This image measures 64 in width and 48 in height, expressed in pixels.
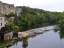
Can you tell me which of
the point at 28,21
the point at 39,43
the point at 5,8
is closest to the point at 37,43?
the point at 39,43

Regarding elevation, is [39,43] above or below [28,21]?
above

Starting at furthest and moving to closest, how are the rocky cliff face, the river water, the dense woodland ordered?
the rocky cliff face, the dense woodland, the river water

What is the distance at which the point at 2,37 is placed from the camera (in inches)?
2008

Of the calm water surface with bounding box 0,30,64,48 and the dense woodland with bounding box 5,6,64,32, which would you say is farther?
the dense woodland with bounding box 5,6,64,32

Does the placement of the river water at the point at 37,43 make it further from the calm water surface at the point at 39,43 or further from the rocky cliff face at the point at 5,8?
the rocky cliff face at the point at 5,8

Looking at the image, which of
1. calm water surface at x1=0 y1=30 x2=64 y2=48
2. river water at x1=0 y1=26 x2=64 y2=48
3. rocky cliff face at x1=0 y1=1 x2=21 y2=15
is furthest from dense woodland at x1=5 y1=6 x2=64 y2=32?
calm water surface at x1=0 y1=30 x2=64 y2=48

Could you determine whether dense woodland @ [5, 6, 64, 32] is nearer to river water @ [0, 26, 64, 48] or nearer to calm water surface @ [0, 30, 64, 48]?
river water @ [0, 26, 64, 48]

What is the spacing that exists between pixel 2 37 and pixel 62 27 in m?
36.5

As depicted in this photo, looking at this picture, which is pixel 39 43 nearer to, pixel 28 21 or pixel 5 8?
pixel 28 21

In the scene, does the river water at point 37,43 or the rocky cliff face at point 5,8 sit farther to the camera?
the rocky cliff face at point 5,8

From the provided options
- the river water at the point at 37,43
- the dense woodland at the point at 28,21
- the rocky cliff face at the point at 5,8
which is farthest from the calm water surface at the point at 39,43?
the rocky cliff face at the point at 5,8

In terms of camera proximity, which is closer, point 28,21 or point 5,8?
point 28,21

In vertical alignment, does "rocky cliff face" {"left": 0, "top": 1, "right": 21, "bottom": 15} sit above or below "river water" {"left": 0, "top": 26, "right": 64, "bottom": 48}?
above

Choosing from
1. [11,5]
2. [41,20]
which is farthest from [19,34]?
[11,5]
